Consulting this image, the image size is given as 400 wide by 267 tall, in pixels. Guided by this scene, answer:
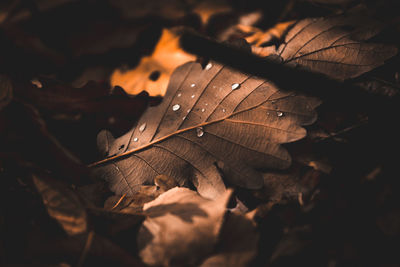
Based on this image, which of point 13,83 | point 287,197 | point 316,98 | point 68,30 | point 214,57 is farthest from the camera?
point 68,30

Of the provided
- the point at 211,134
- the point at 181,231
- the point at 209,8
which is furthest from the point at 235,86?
the point at 209,8

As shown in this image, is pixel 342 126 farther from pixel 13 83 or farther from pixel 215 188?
pixel 13 83

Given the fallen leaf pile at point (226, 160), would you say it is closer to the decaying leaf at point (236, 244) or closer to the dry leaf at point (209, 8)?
the decaying leaf at point (236, 244)

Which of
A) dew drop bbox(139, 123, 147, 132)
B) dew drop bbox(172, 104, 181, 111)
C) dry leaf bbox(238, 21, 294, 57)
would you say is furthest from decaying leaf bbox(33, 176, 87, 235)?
dry leaf bbox(238, 21, 294, 57)

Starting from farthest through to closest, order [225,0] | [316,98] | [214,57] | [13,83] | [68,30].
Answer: [68,30]
[225,0]
[214,57]
[13,83]
[316,98]

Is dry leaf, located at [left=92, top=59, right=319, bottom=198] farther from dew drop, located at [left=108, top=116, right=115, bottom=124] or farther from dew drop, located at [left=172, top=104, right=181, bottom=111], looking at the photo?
dew drop, located at [left=108, top=116, right=115, bottom=124]

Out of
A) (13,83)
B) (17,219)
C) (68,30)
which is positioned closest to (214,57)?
(13,83)

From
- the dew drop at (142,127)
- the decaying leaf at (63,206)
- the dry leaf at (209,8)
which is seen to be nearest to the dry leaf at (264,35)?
the dry leaf at (209,8)

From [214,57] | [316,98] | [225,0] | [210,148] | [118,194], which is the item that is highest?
[225,0]
